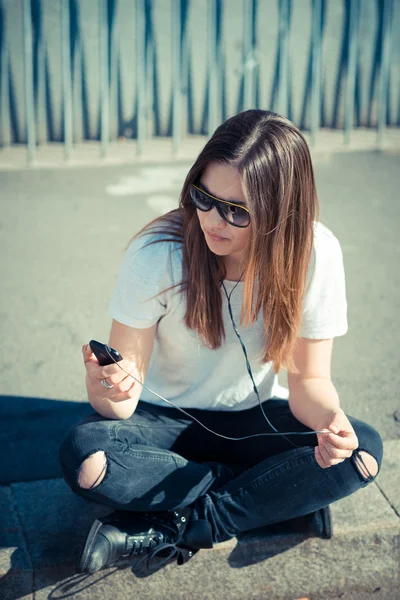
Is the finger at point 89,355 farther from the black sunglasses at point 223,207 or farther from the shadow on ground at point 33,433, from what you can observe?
the shadow on ground at point 33,433

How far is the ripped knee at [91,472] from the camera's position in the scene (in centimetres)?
236

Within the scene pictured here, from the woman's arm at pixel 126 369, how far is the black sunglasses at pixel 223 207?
18.1 inches

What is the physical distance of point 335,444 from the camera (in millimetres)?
2328

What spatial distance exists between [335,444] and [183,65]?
4.87 m

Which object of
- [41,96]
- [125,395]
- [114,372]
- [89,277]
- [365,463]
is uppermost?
[41,96]

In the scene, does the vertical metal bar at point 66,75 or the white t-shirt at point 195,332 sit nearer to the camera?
the white t-shirt at point 195,332

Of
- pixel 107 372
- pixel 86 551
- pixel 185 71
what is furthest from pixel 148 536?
pixel 185 71

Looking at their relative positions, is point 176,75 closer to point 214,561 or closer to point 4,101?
point 4,101

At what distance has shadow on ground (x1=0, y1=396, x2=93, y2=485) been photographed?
2.83m

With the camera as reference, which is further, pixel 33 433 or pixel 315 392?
pixel 33 433

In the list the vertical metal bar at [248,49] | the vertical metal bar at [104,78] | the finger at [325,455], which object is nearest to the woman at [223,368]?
the finger at [325,455]

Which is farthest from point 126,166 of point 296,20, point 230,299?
point 230,299

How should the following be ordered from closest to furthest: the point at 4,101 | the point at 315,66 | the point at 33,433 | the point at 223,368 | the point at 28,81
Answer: the point at 223,368 < the point at 33,433 < the point at 28,81 < the point at 4,101 < the point at 315,66

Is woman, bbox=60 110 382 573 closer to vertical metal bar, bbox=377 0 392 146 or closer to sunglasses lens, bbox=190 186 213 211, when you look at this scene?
sunglasses lens, bbox=190 186 213 211
